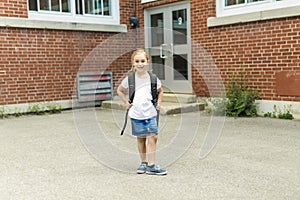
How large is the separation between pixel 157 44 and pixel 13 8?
341 centimetres

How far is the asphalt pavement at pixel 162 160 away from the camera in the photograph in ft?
11.1

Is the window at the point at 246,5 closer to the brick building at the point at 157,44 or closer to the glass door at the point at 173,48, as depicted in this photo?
the brick building at the point at 157,44

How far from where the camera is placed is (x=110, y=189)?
135 inches

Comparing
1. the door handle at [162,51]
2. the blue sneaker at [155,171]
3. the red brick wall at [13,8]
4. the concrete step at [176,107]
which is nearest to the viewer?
the blue sneaker at [155,171]

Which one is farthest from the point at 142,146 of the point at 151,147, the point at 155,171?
the point at 155,171

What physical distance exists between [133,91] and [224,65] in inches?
180

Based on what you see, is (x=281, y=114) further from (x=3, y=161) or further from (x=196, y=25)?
(x=3, y=161)

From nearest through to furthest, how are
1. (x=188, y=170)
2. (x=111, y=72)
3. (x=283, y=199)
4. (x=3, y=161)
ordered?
(x=283, y=199), (x=188, y=170), (x=3, y=161), (x=111, y=72)

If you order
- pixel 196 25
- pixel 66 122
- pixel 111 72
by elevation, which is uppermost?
pixel 196 25

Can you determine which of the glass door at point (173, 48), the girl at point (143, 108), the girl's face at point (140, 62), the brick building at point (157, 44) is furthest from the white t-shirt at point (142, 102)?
the glass door at point (173, 48)

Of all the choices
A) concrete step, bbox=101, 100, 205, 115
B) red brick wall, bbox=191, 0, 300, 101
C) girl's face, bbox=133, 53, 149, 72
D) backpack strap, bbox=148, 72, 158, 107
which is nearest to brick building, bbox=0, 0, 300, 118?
red brick wall, bbox=191, 0, 300, 101

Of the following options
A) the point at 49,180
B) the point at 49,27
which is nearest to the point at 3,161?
the point at 49,180

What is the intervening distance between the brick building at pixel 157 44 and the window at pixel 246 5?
2 centimetres

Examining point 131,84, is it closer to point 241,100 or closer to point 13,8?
point 241,100
